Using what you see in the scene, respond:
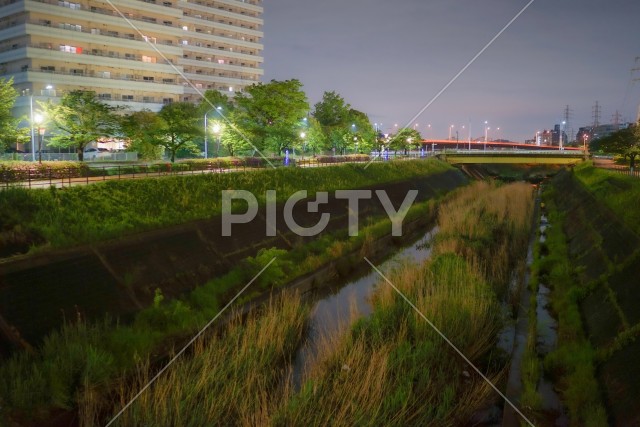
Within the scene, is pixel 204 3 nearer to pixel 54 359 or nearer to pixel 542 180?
pixel 542 180

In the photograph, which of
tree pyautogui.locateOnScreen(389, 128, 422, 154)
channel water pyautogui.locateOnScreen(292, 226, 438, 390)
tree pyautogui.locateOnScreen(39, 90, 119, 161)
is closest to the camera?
channel water pyautogui.locateOnScreen(292, 226, 438, 390)

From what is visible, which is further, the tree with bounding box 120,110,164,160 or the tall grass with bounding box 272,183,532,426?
the tree with bounding box 120,110,164,160

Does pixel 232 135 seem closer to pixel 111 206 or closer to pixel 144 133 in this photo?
pixel 144 133

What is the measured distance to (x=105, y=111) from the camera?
128ft

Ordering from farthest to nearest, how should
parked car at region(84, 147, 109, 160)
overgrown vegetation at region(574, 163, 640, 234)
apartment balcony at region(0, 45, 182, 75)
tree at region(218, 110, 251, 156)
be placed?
apartment balcony at region(0, 45, 182, 75), tree at region(218, 110, 251, 156), parked car at region(84, 147, 109, 160), overgrown vegetation at region(574, 163, 640, 234)

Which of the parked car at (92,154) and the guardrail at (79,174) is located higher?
the parked car at (92,154)

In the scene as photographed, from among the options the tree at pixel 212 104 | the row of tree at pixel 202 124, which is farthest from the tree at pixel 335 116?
the tree at pixel 212 104

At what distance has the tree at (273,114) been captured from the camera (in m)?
52.1

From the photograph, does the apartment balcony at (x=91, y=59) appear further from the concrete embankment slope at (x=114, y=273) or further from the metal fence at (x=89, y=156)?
the concrete embankment slope at (x=114, y=273)

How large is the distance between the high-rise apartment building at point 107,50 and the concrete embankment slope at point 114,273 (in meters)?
34.8

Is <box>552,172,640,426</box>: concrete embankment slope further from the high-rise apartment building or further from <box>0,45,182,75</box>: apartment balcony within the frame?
<box>0,45,182,75</box>: apartment balcony

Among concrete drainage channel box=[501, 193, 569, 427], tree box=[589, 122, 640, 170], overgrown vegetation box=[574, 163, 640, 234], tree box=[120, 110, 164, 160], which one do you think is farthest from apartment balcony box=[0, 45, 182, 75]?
concrete drainage channel box=[501, 193, 569, 427]

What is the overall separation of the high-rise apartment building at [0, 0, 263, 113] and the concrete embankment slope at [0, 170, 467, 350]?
34834 mm

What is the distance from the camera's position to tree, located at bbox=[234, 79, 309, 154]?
52094mm
